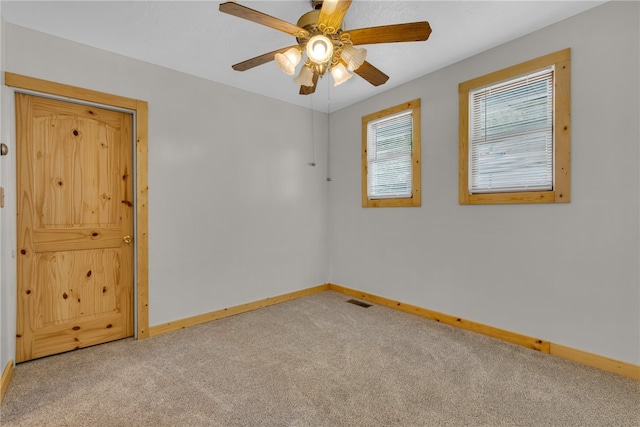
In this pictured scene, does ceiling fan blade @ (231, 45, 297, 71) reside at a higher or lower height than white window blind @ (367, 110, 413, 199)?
higher

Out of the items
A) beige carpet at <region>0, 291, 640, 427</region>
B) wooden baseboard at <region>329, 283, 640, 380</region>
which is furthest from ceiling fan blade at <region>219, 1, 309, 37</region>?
wooden baseboard at <region>329, 283, 640, 380</region>

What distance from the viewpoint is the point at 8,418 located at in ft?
5.76

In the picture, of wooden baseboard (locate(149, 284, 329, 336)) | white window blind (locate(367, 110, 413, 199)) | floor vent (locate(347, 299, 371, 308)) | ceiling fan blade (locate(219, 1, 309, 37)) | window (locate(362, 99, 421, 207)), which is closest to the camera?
ceiling fan blade (locate(219, 1, 309, 37))

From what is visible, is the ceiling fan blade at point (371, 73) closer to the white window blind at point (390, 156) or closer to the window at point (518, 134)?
the window at point (518, 134)

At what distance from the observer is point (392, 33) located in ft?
5.75

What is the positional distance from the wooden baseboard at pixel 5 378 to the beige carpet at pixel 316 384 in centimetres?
5

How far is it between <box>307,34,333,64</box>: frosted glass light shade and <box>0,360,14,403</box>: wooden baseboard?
293 cm

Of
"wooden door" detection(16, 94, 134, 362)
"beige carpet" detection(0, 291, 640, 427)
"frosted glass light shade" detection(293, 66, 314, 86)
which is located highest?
"frosted glass light shade" detection(293, 66, 314, 86)

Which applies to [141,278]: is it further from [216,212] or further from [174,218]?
[216,212]

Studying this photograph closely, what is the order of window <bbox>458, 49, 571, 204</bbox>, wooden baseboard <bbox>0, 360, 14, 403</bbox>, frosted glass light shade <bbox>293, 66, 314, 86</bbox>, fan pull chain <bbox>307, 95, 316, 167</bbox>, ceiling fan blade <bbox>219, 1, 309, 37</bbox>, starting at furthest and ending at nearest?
fan pull chain <bbox>307, 95, 316, 167</bbox>, window <bbox>458, 49, 571, 204</bbox>, frosted glass light shade <bbox>293, 66, 314, 86</bbox>, wooden baseboard <bbox>0, 360, 14, 403</bbox>, ceiling fan blade <bbox>219, 1, 309, 37</bbox>

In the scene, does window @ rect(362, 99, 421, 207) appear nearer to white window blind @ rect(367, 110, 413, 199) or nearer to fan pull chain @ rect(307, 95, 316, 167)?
white window blind @ rect(367, 110, 413, 199)

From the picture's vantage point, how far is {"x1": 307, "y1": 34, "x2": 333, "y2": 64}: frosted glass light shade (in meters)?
1.82

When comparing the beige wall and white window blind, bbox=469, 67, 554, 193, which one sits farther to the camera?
white window blind, bbox=469, 67, 554, 193

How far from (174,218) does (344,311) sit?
2.18 meters
